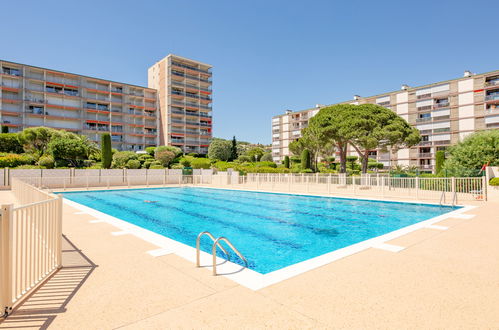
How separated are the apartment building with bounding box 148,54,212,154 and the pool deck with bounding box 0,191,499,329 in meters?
57.0

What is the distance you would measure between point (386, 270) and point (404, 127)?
27.8m

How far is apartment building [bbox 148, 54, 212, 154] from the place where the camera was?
59.8 meters

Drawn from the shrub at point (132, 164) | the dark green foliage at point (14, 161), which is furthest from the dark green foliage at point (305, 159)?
the dark green foliage at point (14, 161)

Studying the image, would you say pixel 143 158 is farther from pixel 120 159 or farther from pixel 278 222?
pixel 278 222

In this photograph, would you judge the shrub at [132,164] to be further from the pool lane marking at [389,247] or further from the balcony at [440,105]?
the balcony at [440,105]

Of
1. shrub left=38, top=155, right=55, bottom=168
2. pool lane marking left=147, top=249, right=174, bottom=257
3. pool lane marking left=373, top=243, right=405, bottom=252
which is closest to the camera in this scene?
pool lane marking left=147, top=249, right=174, bottom=257

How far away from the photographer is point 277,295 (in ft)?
10.9

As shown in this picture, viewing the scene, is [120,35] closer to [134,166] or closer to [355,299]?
[134,166]

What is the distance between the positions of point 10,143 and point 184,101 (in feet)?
109

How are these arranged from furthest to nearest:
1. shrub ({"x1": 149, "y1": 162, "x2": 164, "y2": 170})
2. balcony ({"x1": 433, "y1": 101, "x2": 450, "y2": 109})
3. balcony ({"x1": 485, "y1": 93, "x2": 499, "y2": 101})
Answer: balcony ({"x1": 433, "y1": 101, "x2": 450, "y2": 109})
balcony ({"x1": 485, "y1": 93, "x2": 499, "y2": 101})
shrub ({"x1": 149, "y1": 162, "x2": 164, "y2": 170})

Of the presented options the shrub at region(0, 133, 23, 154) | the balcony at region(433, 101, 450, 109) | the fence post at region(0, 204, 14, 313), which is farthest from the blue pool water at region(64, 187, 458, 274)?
the balcony at region(433, 101, 450, 109)

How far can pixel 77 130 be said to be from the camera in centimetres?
5147

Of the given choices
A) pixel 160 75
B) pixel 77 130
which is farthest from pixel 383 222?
pixel 160 75

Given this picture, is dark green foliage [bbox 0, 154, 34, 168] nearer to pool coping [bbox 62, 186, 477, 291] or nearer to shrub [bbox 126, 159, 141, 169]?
shrub [bbox 126, 159, 141, 169]
